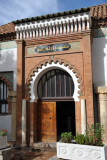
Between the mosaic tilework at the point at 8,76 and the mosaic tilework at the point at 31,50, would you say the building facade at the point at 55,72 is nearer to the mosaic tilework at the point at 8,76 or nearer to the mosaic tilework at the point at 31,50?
the mosaic tilework at the point at 31,50

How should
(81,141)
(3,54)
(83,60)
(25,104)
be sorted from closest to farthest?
1. (81,141)
2. (83,60)
3. (25,104)
4. (3,54)

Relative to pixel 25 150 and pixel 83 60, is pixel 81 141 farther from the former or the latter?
pixel 83 60

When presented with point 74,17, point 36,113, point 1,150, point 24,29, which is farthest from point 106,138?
point 24,29

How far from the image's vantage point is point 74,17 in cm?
766

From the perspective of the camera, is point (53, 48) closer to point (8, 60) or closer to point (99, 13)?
point (8, 60)

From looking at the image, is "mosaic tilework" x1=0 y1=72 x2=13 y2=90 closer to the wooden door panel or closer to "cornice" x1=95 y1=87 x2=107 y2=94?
the wooden door panel

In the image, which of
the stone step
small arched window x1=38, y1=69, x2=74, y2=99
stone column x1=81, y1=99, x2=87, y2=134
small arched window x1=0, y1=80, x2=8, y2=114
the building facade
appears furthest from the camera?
small arched window x1=0, y1=80, x2=8, y2=114

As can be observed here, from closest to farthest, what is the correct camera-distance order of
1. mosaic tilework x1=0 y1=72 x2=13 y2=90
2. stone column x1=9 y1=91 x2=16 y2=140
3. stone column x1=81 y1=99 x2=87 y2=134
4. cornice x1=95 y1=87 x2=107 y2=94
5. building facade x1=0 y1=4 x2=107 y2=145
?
stone column x1=81 y1=99 x2=87 y2=134 → cornice x1=95 y1=87 x2=107 y2=94 → building facade x1=0 y1=4 x2=107 y2=145 → stone column x1=9 y1=91 x2=16 y2=140 → mosaic tilework x1=0 y1=72 x2=13 y2=90

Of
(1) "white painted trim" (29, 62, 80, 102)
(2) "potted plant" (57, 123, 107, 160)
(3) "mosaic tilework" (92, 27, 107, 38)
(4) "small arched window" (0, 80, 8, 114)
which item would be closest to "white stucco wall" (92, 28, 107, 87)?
(3) "mosaic tilework" (92, 27, 107, 38)

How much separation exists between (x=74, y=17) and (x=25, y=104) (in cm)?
444

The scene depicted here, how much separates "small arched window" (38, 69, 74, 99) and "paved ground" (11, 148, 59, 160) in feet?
7.69

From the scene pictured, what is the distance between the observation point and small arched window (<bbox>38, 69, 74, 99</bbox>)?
26.2ft

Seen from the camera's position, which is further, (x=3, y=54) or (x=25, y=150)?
(x=3, y=54)

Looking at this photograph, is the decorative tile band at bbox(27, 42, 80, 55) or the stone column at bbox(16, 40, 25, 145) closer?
the decorative tile band at bbox(27, 42, 80, 55)
